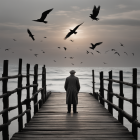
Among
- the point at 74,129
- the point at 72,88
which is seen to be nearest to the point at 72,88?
the point at 72,88

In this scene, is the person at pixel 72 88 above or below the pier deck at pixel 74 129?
above

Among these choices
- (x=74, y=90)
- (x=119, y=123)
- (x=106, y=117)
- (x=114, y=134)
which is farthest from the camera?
(x=74, y=90)

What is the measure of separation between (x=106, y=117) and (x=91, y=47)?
153 inches

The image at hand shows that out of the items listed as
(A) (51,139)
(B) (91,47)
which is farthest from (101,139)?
(B) (91,47)

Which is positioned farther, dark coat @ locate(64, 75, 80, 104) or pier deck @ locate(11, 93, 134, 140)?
dark coat @ locate(64, 75, 80, 104)

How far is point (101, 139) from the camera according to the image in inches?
167

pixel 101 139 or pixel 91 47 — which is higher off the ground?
pixel 91 47

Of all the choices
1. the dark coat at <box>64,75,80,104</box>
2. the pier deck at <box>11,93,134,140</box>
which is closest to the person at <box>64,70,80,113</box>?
the dark coat at <box>64,75,80,104</box>

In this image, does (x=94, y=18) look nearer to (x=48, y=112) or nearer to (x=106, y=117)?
(x=106, y=117)

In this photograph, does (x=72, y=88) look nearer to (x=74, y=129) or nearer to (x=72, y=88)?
(x=72, y=88)

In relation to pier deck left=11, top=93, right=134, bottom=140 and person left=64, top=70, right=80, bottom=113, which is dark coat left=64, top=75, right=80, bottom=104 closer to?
person left=64, top=70, right=80, bottom=113

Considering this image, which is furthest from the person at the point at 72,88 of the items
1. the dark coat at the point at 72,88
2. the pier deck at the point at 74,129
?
the pier deck at the point at 74,129

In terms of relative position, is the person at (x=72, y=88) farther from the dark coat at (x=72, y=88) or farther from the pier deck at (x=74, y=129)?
the pier deck at (x=74, y=129)

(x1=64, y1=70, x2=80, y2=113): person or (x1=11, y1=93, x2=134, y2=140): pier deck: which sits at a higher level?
(x1=64, y1=70, x2=80, y2=113): person
